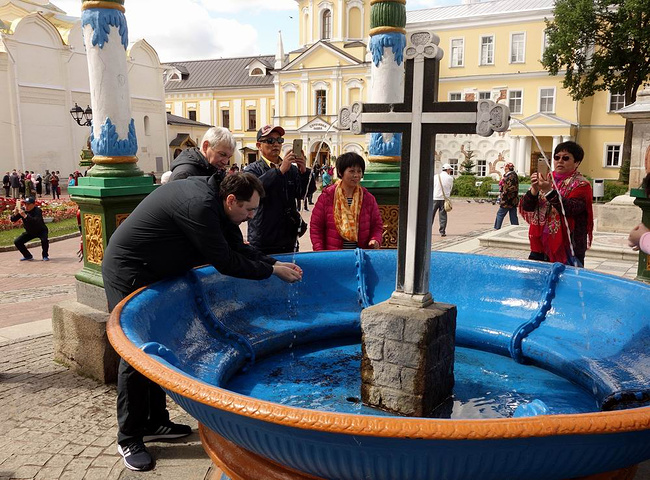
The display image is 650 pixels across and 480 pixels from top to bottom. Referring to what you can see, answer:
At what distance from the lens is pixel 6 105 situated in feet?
108

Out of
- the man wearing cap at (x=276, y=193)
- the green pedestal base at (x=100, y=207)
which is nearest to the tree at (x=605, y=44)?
the man wearing cap at (x=276, y=193)

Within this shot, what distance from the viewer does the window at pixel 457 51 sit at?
39463 mm

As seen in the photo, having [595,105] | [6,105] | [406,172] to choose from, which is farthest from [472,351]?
[595,105]

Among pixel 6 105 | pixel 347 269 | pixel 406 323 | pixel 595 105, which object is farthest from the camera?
pixel 595 105

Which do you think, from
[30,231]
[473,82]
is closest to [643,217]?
[30,231]

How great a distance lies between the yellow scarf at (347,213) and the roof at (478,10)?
3522cm

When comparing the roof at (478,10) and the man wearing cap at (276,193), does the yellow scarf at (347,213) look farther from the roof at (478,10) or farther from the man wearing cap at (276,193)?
the roof at (478,10)

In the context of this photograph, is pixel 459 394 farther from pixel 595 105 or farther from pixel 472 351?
pixel 595 105

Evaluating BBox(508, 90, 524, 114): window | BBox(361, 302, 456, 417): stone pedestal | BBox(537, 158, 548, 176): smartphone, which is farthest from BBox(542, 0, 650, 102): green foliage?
BBox(361, 302, 456, 417): stone pedestal

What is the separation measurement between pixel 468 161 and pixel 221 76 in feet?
97.6

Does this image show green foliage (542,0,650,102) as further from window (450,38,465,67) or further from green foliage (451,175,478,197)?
green foliage (451,175,478,197)

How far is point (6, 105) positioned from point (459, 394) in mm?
36225

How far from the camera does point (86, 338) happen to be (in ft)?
14.5

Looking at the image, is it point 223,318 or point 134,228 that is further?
point 223,318
